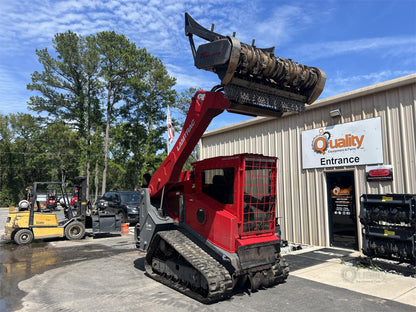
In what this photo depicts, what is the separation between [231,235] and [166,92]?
95.4 ft

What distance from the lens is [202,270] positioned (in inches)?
195

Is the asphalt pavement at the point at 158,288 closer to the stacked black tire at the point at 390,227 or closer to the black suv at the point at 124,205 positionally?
the stacked black tire at the point at 390,227

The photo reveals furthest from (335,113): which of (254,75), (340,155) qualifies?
(254,75)

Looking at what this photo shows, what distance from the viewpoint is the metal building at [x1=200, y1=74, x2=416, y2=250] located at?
315 inches

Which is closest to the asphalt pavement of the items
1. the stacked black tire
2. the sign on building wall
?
the stacked black tire

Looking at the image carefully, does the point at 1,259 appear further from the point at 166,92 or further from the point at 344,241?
the point at 166,92

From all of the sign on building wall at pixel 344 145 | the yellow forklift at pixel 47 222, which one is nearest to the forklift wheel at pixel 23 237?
the yellow forklift at pixel 47 222

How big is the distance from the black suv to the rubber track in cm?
1034

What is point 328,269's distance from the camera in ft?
23.4

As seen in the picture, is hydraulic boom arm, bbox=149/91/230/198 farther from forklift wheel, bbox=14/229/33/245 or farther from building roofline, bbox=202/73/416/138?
forklift wheel, bbox=14/229/33/245

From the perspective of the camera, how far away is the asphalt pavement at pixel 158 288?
500 cm

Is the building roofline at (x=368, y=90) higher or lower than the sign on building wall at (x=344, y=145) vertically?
higher


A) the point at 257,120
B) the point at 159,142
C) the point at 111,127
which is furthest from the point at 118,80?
→ the point at 257,120

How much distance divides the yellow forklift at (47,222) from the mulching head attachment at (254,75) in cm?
912
